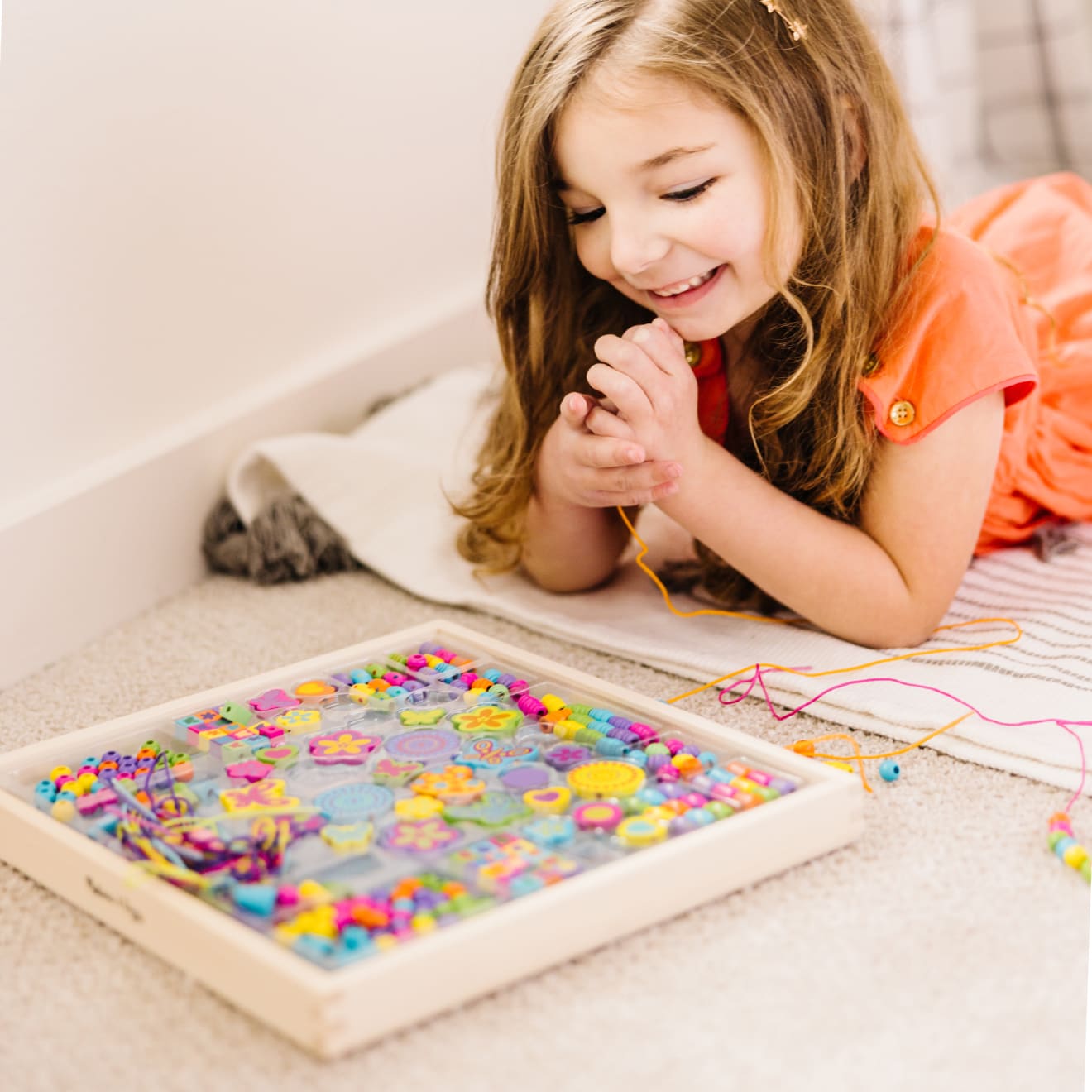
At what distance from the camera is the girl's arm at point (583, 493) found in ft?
2.98

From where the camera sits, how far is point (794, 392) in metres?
0.94

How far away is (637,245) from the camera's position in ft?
2.81

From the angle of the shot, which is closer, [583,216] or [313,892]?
[313,892]

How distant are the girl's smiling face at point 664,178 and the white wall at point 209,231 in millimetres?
392

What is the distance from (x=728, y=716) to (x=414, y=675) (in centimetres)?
21

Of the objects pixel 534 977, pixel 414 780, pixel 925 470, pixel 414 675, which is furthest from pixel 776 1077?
pixel 925 470

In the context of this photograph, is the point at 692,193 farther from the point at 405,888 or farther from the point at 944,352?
the point at 405,888

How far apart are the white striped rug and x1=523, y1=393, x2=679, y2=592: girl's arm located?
0.03m

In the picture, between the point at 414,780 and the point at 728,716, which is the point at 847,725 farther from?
the point at 414,780

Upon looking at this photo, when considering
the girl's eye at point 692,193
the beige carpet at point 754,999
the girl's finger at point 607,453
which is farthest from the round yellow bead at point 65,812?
the girl's eye at point 692,193

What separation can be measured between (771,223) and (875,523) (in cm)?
23

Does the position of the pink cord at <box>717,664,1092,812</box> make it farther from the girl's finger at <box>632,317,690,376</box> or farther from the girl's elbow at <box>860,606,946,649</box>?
the girl's finger at <box>632,317,690,376</box>

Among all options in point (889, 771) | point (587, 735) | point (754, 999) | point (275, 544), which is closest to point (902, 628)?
point (889, 771)

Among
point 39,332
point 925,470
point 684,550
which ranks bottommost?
point 684,550
